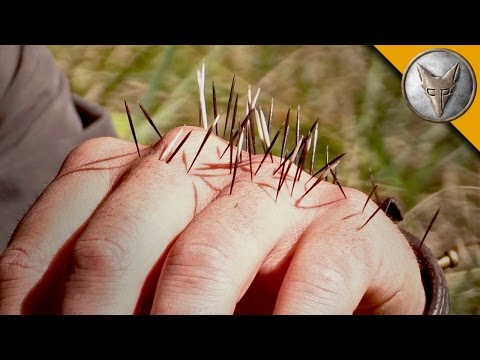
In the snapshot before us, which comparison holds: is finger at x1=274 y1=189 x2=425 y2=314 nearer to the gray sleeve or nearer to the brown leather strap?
the brown leather strap

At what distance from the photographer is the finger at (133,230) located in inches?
12.9

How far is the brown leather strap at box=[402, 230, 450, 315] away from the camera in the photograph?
0.41 metres

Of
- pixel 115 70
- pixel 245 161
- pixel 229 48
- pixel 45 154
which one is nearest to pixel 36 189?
pixel 45 154

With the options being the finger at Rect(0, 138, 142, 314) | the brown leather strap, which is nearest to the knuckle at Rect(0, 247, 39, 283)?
the finger at Rect(0, 138, 142, 314)

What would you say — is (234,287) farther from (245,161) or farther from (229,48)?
(229,48)

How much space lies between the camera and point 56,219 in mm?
375

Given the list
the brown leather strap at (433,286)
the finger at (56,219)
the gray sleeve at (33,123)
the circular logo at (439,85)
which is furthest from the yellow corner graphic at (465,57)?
the gray sleeve at (33,123)

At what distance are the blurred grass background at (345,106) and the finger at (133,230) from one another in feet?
1.06

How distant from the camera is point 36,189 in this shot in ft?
2.47

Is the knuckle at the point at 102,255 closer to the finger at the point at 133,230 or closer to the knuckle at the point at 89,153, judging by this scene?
the finger at the point at 133,230

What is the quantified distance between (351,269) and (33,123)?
57 cm

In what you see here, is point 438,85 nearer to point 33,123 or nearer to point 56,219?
point 56,219

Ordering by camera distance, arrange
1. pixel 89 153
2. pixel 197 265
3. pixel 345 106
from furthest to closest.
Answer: pixel 345 106 → pixel 89 153 → pixel 197 265

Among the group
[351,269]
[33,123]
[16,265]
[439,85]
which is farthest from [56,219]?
[33,123]
